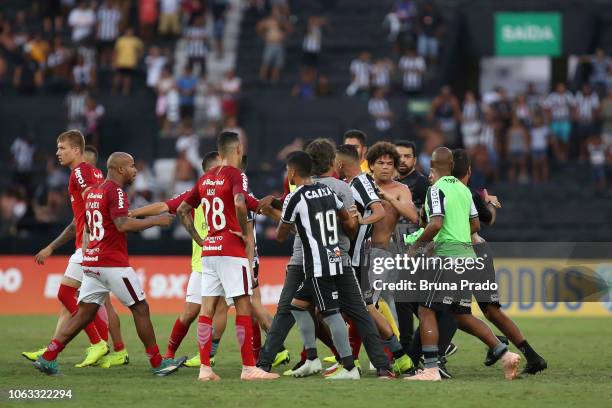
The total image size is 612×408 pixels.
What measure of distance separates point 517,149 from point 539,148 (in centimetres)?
52

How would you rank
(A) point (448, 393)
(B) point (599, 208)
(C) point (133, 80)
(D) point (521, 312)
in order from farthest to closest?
(C) point (133, 80) → (B) point (599, 208) → (D) point (521, 312) → (A) point (448, 393)

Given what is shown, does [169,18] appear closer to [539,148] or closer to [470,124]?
[470,124]

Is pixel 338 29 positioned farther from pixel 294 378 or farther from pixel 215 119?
pixel 294 378

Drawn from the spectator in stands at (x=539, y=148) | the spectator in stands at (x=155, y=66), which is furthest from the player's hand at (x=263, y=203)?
the spectator in stands at (x=155, y=66)

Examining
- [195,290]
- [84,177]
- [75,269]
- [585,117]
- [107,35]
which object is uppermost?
[107,35]

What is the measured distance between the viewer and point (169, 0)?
3378 centimetres

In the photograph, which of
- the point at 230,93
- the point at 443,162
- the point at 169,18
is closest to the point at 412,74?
the point at 230,93

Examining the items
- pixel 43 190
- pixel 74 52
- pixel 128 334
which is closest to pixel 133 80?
pixel 74 52

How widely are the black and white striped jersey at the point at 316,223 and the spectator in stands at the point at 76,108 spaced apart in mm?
19161

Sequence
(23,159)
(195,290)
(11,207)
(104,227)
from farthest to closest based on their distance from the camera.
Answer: (23,159) → (11,207) → (195,290) → (104,227)

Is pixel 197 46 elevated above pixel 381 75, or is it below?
above

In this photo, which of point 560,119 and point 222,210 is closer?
point 222,210

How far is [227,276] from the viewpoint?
1266 centimetres

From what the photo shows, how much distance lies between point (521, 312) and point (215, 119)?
10.9 meters
